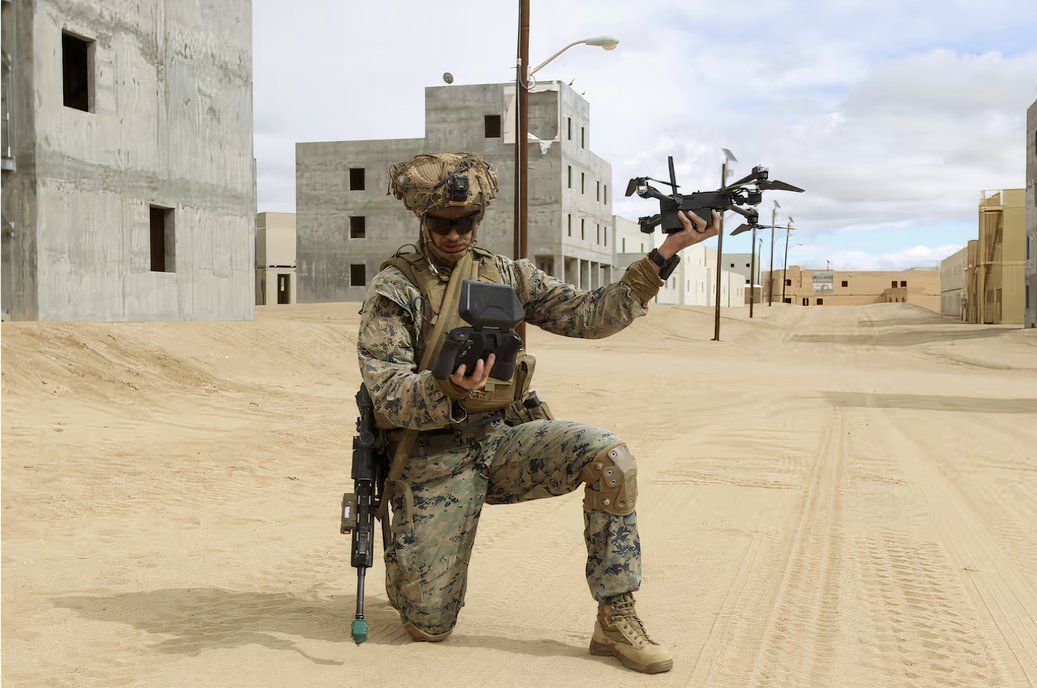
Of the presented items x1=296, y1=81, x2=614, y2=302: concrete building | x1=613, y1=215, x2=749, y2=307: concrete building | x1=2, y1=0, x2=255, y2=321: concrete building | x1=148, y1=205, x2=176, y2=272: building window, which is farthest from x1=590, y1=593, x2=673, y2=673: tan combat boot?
x1=613, y1=215, x2=749, y2=307: concrete building

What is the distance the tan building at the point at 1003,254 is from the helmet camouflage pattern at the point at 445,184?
1650 inches

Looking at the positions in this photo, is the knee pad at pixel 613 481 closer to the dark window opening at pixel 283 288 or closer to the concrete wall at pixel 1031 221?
the concrete wall at pixel 1031 221

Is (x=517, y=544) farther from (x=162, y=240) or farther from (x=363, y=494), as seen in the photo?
(x=162, y=240)

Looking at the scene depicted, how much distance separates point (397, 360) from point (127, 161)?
15487 mm

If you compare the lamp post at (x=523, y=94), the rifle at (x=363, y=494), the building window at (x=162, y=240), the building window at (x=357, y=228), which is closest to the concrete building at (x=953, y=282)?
the building window at (x=357, y=228)

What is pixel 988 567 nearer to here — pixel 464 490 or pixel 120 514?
pixel 464 490

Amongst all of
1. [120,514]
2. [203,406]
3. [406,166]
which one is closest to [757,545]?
[406,166]

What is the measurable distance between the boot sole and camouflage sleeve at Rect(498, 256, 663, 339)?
127 centimetres

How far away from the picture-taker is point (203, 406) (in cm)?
1219

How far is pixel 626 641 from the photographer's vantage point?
3578mm

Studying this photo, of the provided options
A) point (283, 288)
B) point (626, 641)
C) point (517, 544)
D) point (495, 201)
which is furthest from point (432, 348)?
point (283, 288)

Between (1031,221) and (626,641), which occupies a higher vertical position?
Answer: (1031,221)

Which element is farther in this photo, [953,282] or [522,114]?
[953,282]

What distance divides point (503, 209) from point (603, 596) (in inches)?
1523
